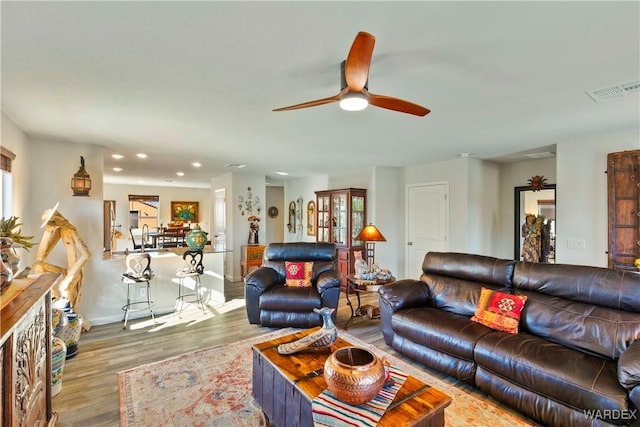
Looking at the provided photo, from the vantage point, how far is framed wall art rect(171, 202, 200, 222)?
10547 mm

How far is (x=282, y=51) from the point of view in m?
1.76

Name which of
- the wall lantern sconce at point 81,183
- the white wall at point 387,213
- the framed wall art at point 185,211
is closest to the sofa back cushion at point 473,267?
the white wall at point 387,213

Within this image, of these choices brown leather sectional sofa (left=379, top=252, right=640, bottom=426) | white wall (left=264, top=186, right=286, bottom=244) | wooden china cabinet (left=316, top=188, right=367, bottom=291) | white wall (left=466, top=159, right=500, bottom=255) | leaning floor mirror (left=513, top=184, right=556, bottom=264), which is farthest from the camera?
white wall (left=264, top=186, right=286, bottom=244)

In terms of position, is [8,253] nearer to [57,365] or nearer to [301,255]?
[57,365]

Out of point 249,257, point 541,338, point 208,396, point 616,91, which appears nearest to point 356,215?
point 249,257

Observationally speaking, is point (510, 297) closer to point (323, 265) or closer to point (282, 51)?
point (323, 265)

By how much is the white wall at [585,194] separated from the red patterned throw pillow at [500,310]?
6.01 feet

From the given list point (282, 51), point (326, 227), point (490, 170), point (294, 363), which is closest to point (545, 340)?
point (294, 363)

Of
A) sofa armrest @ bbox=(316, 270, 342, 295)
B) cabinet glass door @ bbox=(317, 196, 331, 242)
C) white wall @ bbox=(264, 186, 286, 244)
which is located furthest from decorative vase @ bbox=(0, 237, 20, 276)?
white wall @ bbox=(264, 186, 286, 244)

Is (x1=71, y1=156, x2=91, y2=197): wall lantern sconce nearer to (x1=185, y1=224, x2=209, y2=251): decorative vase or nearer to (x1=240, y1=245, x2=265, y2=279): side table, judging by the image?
(x1=185, y1=224, x2=209, y2=251): decorative vase

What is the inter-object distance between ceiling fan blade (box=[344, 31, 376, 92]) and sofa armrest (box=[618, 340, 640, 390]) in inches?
83.8

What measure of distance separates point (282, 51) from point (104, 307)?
4015mm

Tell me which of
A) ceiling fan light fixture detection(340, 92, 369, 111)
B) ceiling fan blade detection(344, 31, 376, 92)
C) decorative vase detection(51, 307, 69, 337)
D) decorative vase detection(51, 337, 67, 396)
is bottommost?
decorative vase detection(51, 337, 67, 396)

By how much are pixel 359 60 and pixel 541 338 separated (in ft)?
8.00
